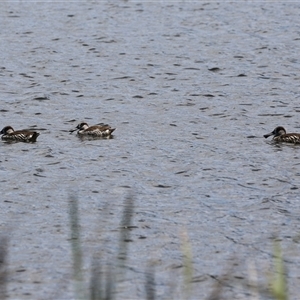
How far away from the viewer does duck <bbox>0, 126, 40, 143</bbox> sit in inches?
695

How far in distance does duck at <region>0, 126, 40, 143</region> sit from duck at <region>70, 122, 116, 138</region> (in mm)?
803

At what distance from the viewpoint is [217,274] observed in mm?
11500

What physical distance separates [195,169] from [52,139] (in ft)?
10.8

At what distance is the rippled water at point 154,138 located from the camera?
40.5 feet

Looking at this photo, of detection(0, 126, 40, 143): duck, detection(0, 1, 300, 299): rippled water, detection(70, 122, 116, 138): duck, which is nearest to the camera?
detection(0, 1, 300, 299): rippled water

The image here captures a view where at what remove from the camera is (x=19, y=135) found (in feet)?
57.9

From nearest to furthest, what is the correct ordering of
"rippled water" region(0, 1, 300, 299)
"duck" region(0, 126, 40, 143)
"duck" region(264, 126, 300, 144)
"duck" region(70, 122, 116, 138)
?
"rippled water" region(0, 1, 300, 299), "duck" region(264, 126, 300, 144), "duck" region(0, 126, 40, 143), "duck" region(70, 122, 116, 138)

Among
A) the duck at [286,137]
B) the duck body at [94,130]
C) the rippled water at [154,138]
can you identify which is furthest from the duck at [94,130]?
the duck at [286,137]

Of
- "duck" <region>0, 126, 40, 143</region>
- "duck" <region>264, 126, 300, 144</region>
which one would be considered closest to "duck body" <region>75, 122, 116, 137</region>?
"duck" <region>0, 126, 40, 143</region>

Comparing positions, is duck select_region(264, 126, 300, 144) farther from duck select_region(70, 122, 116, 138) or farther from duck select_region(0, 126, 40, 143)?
duck select_region(0, 126, 40, 143)

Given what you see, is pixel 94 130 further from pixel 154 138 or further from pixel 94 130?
pixel 154 138

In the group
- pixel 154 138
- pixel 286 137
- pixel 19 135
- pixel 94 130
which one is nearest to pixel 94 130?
pixel 94 130

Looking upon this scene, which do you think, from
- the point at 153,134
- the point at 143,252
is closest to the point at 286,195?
the point at 143,252

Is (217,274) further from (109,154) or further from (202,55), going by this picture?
(202,55)
